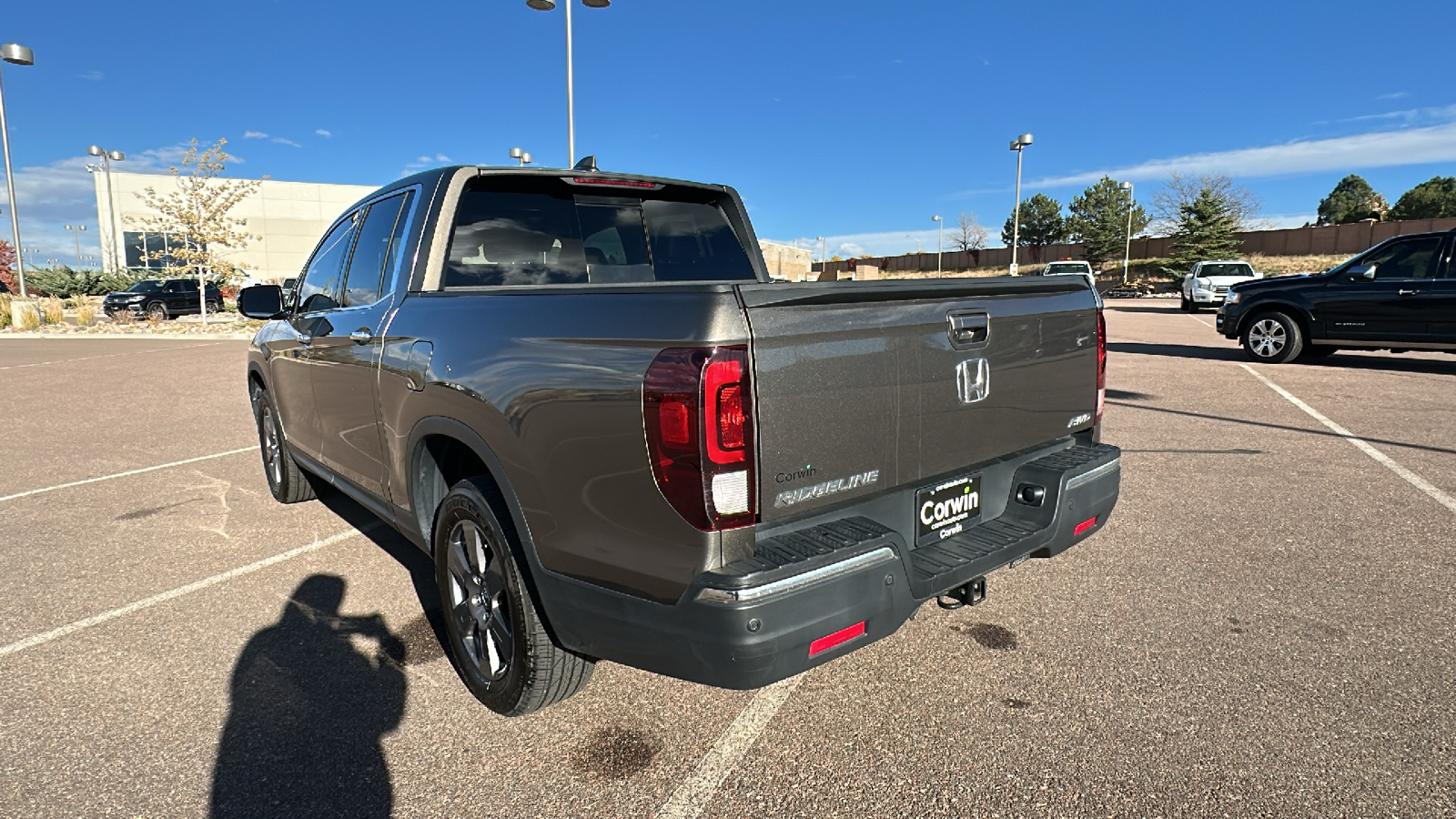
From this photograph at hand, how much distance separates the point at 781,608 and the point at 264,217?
6183 cm

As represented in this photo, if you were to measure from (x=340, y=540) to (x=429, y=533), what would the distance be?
1822mm

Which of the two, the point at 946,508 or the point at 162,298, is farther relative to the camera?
the point at 162,298

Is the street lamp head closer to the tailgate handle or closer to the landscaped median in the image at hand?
the landscaped median

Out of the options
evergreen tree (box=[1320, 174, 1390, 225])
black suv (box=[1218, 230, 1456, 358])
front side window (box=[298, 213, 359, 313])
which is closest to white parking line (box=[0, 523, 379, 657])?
front side window (box=[298, 213, 359, 313])

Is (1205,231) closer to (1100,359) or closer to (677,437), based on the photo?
(1100,359)

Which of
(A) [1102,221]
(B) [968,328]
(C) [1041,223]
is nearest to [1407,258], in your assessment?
(B) [968,328]

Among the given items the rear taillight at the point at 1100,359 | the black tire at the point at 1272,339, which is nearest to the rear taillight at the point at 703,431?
the rear taillight at the point at 1100,359

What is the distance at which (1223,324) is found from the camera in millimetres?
12922

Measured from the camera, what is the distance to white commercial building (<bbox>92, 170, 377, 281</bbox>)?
167 feet

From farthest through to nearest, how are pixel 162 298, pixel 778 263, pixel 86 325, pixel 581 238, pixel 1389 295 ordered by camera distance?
pixel 162 298 → pixel 86 325 → pixel 1389 295 → pixel 778 263 → pixel 581 238

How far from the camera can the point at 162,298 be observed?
98.2 ft

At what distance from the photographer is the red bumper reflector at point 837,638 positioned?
207 cm

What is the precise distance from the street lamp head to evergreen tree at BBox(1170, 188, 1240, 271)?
Result: 5502cm

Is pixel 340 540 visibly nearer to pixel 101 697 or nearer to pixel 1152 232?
pixel 101 697
